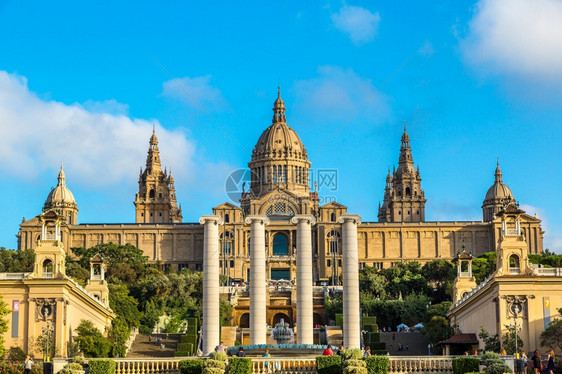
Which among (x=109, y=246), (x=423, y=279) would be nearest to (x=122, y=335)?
(x=423, y=279)

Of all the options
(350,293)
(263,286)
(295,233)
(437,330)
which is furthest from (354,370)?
(295,233)

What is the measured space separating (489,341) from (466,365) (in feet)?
82.9

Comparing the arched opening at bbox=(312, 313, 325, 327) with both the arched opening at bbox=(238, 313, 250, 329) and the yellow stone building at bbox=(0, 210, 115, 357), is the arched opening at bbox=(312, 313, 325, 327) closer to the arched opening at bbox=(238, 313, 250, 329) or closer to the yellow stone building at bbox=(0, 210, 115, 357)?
the arched opening at bbox=(238, 313, 250, 329)

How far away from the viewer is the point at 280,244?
18162cm

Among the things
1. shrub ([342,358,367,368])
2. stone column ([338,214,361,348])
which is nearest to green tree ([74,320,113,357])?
stone column ([338,214,361,348])

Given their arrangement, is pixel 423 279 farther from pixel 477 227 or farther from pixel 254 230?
pixel 254 230

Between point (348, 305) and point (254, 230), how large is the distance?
8228mm

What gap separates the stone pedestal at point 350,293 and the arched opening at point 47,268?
2302 centimetres

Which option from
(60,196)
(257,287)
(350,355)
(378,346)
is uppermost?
(60,196)

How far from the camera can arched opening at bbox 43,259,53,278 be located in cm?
8306

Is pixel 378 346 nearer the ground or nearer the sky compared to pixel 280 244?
nearer the ground

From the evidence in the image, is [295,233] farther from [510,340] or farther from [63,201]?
[510,340]

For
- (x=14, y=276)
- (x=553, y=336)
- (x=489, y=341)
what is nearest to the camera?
(x=553, y=336)

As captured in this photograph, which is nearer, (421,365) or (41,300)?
(421,365)
